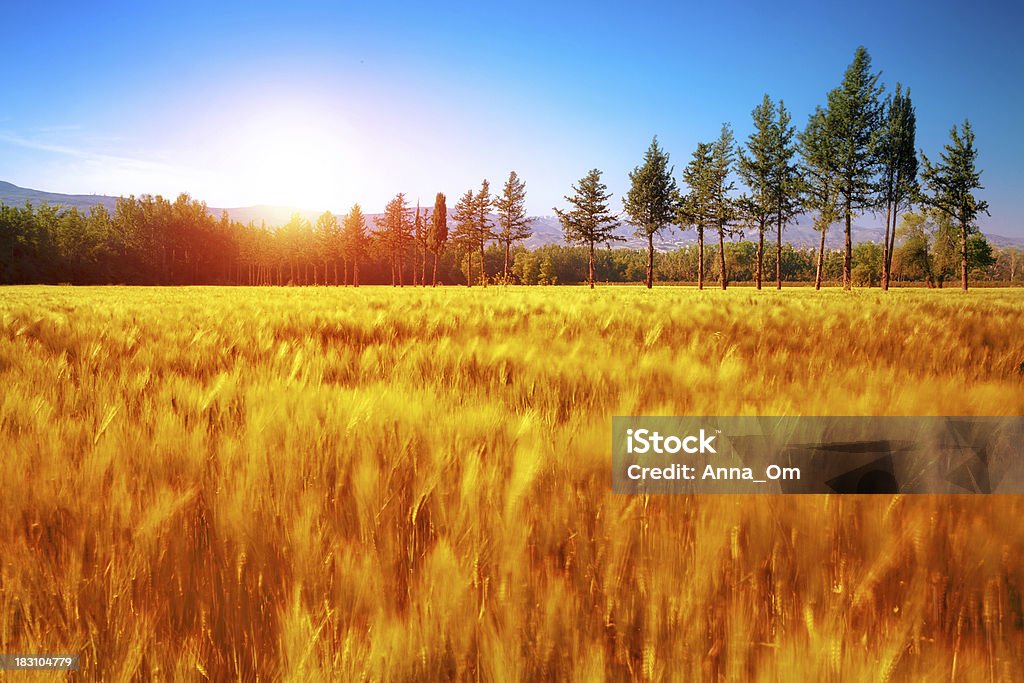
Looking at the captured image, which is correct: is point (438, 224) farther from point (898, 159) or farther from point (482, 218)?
point (898, 159)

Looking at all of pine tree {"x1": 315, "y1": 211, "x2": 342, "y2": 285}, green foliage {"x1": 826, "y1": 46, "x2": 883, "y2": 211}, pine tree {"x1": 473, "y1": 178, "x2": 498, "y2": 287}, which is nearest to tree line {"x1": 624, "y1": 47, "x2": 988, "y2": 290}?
green foliage {"x1": 826, "y1": 46, "x2": 883, "y2": 211}

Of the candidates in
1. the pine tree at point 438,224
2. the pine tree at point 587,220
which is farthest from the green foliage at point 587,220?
the pine tree at point 438,224

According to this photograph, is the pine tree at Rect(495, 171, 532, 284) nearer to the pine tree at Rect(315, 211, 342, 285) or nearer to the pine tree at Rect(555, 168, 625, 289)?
the pine tree at Rect(555, 168, 625, 289)

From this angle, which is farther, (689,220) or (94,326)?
(689,220)

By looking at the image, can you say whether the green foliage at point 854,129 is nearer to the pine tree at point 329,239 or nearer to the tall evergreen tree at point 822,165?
the tall evergreen tree at point 822,165

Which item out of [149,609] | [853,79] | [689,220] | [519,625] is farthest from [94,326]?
[689,220]

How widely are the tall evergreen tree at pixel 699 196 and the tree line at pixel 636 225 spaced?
114 millimetres

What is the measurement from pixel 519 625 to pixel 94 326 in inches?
204

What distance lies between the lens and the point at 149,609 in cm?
78

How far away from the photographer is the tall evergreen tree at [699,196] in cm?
4244

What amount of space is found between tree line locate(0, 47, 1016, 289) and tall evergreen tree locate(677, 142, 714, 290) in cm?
11

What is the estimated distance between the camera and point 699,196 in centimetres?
4334

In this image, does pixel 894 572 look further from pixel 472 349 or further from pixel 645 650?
pixel 472 349

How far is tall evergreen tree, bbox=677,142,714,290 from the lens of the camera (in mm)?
42438
